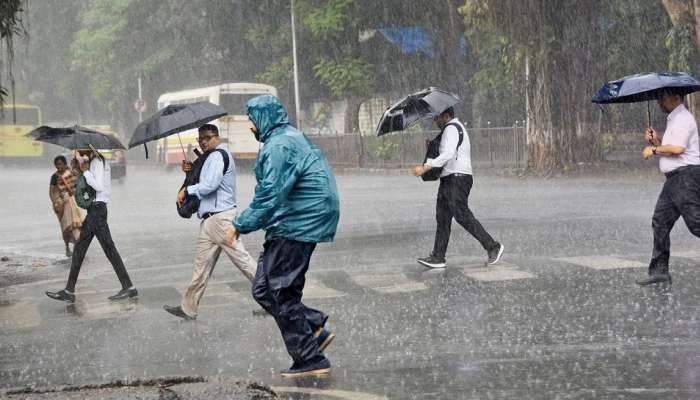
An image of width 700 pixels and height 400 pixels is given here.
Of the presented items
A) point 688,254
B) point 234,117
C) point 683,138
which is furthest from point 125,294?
point 234,117

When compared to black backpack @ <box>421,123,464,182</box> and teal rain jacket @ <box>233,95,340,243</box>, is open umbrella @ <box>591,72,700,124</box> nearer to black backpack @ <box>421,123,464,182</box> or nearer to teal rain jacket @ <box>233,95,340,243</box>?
black backpack @ <box>421,123,464,182</box>

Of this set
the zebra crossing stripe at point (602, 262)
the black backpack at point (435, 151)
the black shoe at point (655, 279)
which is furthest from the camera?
the black backpack at point (435, 151)

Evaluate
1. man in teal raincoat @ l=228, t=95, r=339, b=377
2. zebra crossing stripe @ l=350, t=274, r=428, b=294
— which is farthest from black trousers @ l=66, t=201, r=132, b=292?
man in teal raincoat @ l=228, t=95, r=339, b=377

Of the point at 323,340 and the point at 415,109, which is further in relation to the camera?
the point at 415,109

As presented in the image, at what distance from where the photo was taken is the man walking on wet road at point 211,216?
9117 mm

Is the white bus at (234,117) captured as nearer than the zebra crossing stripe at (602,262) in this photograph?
No

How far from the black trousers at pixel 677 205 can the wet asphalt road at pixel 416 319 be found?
1.45 ft

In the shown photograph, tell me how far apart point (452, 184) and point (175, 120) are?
3.15 m

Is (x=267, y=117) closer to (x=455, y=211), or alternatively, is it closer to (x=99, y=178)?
(x=99, y=178)

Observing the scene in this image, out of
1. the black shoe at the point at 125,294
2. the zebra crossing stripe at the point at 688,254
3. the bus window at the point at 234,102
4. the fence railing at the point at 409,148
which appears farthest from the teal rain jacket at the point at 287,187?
the bus window at the point at 234,102

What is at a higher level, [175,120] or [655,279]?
[175,120]

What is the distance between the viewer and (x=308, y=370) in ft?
21.9

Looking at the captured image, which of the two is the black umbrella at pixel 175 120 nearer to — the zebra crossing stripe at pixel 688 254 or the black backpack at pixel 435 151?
the black backpack at pixel 435 151

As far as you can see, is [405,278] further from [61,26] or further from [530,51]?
[61,26]
